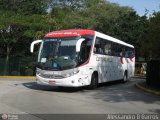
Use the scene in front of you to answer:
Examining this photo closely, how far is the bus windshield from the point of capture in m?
20.0

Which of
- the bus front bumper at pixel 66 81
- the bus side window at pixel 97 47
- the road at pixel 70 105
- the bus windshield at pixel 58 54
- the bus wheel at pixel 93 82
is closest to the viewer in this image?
the road at pixel 70 105

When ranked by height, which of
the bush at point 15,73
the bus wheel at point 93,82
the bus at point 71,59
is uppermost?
the bus at point 71,59

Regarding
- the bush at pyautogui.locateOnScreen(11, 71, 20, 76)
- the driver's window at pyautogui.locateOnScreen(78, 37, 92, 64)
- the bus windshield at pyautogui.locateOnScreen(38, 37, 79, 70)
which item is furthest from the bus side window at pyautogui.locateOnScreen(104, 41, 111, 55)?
the bush at pyautogui.locateOnScreen(11, 71, 20, 76)

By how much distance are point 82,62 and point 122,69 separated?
31.4 feet

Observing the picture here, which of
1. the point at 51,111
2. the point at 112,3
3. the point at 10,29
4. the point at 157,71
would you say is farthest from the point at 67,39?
the point at 112,3

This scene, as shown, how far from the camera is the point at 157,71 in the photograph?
23.5 metres

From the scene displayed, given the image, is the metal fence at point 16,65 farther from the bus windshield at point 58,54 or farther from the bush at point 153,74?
the bus windshield at point 58,54

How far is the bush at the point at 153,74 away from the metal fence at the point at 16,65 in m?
19.4

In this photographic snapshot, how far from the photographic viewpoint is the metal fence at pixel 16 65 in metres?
41.6

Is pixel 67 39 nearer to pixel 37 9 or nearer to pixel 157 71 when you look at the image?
pixel 157 71

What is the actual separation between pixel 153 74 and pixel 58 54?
6549 mm

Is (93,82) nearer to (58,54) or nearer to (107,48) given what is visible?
(58,54)

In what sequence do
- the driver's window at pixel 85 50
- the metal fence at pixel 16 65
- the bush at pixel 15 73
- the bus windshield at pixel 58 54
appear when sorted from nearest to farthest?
the bus windshield at pixel 58 54, the driver's window at pixel 85 50, the bush at pixel 15 73, the metal fence at pixel 16 65

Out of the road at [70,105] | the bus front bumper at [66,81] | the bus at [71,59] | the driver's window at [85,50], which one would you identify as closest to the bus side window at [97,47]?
the bus at [71,59]
